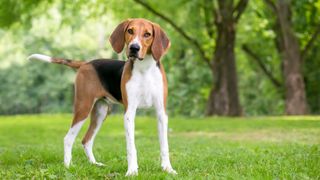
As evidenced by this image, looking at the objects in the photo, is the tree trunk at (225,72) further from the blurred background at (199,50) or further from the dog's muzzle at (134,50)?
the dog's muzzle at (134,50)

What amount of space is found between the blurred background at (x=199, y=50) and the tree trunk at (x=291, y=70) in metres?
0.05

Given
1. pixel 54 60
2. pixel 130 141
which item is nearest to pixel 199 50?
pixel 54 60

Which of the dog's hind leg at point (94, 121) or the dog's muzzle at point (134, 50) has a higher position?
the dog's muzzle at point (134, 50)

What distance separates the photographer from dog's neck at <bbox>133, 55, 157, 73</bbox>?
280 inches

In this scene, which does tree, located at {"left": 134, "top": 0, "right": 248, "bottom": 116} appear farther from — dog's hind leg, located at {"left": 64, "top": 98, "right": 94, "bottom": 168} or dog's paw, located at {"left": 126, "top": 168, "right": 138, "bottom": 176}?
dog's paw, located at {"left": 126, "top": 168, "right": 138, "bottom": 176}

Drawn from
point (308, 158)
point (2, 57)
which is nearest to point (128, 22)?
point (308, 158)

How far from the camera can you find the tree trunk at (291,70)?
26.3 m

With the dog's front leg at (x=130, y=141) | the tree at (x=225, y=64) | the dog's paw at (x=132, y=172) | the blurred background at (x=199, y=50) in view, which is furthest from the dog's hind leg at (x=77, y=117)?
the tree at (x=225, y=64)

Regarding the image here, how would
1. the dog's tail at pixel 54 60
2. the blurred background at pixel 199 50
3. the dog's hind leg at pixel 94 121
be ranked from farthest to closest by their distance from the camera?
the blurred background at pixel 199 50, the dog's hind leg at pixel 94 121, the dog's tail at pixel 54 60

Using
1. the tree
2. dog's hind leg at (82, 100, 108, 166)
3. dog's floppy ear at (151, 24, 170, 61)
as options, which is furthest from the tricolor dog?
the tree

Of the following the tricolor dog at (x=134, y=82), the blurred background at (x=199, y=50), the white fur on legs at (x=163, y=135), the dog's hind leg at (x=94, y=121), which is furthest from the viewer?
the blurred background at (x=199, y=50)

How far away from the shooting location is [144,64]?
7117 mm

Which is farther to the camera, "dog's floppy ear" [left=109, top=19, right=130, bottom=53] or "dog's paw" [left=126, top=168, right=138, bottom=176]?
"dog's floppy ear" [left=109, top=19, right=130, bottom=53]

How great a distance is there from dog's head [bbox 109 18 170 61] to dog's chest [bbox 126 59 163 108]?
0.17 m
